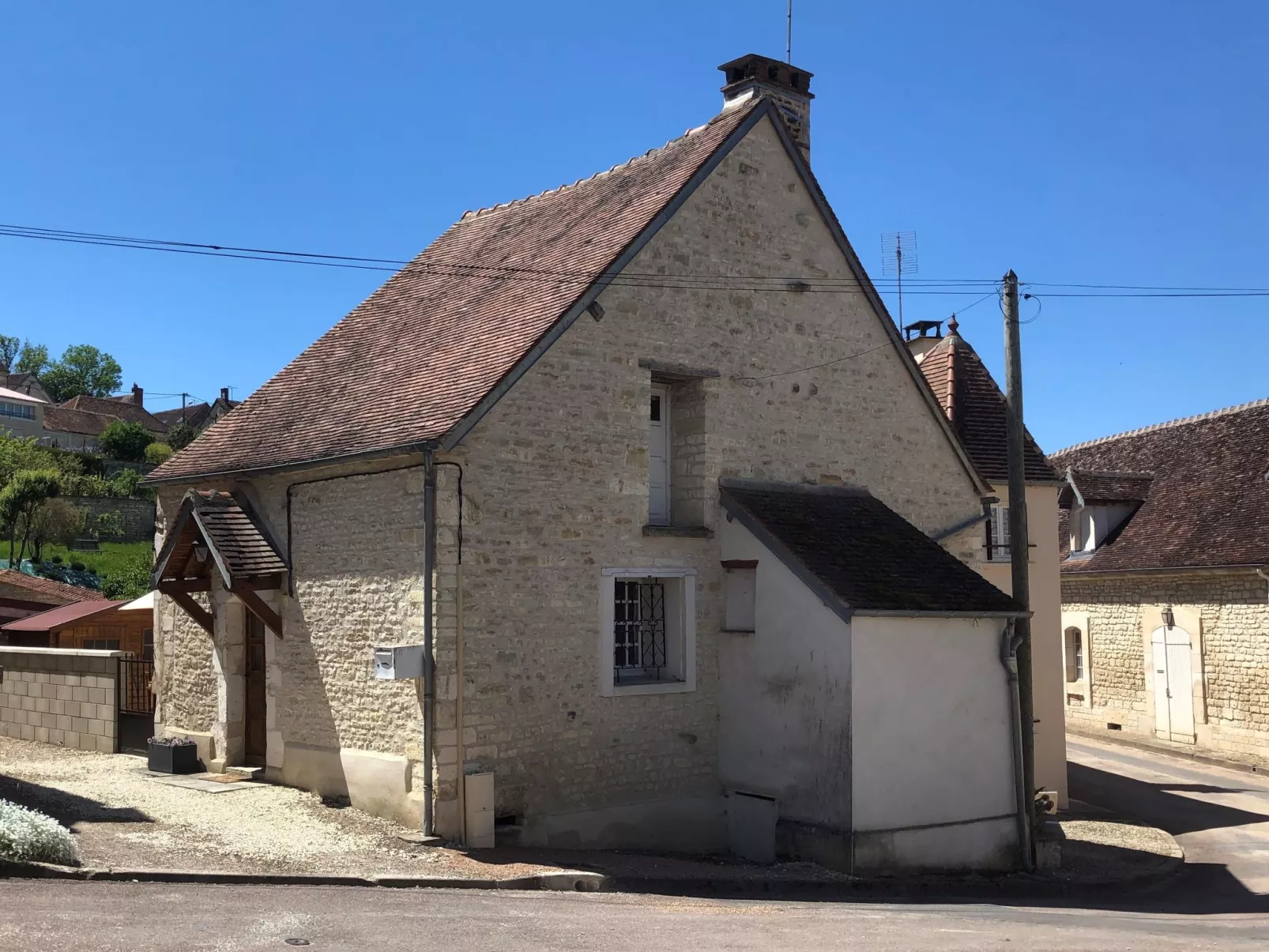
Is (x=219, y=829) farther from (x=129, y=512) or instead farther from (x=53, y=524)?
(x=129, y=512)

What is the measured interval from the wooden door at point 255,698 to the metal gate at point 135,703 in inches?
81.6

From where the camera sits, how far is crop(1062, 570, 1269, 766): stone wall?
72.3 ft

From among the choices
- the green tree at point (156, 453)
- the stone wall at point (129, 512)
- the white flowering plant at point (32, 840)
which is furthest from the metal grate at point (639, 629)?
the green tree at point (156, 453)

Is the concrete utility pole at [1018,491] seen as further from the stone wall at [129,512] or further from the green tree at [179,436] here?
the green tree at [179,436]

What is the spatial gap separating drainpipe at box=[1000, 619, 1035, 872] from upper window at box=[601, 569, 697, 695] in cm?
356

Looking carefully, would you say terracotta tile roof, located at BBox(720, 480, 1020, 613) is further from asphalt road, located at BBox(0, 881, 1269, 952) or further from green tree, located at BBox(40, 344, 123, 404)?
green tree, located at BBox(40, 344, 123, 404)

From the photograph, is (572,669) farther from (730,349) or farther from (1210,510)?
(1210,510)

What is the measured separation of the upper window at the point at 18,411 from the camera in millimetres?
66000

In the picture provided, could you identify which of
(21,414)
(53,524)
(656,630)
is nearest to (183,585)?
(656,630)

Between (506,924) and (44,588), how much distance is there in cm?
2277

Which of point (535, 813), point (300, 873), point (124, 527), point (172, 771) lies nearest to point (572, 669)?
point (535, 813)

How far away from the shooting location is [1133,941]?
9625 millimetres

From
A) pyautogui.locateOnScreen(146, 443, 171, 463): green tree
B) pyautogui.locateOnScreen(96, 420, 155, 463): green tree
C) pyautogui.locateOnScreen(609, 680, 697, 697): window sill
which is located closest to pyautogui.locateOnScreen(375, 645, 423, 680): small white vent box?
pyautogui.locateOnScreen(609, 680, 697, 697): window sill

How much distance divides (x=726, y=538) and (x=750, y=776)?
8.94ft
